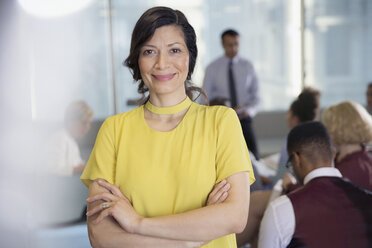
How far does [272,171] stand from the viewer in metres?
3.32

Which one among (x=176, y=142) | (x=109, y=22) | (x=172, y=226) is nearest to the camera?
(x=172, y=226)

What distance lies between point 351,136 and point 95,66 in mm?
3920

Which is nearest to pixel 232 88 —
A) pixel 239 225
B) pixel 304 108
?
pixel 304 108

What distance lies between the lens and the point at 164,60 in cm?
119

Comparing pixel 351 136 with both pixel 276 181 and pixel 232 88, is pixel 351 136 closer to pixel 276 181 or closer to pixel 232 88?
pixel 276 181

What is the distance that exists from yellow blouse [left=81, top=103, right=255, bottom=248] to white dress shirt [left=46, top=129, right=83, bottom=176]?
7.09 feet

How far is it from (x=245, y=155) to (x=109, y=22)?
14.4 ft

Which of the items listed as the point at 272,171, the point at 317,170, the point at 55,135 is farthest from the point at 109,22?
the point at 317,170

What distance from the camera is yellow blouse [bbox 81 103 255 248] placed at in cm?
118

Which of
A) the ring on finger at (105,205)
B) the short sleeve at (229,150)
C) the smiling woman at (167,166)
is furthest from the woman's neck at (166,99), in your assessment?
the ring on finger at (105,205)

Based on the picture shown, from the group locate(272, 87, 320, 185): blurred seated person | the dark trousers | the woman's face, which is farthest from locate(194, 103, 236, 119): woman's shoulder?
the dark trousers

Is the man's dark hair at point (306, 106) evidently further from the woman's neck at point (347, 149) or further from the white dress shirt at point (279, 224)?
the white dress shirt at point (279, 224)

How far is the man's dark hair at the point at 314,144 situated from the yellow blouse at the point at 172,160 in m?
0.74

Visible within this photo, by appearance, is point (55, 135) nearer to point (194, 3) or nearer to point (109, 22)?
point (109, 22)
